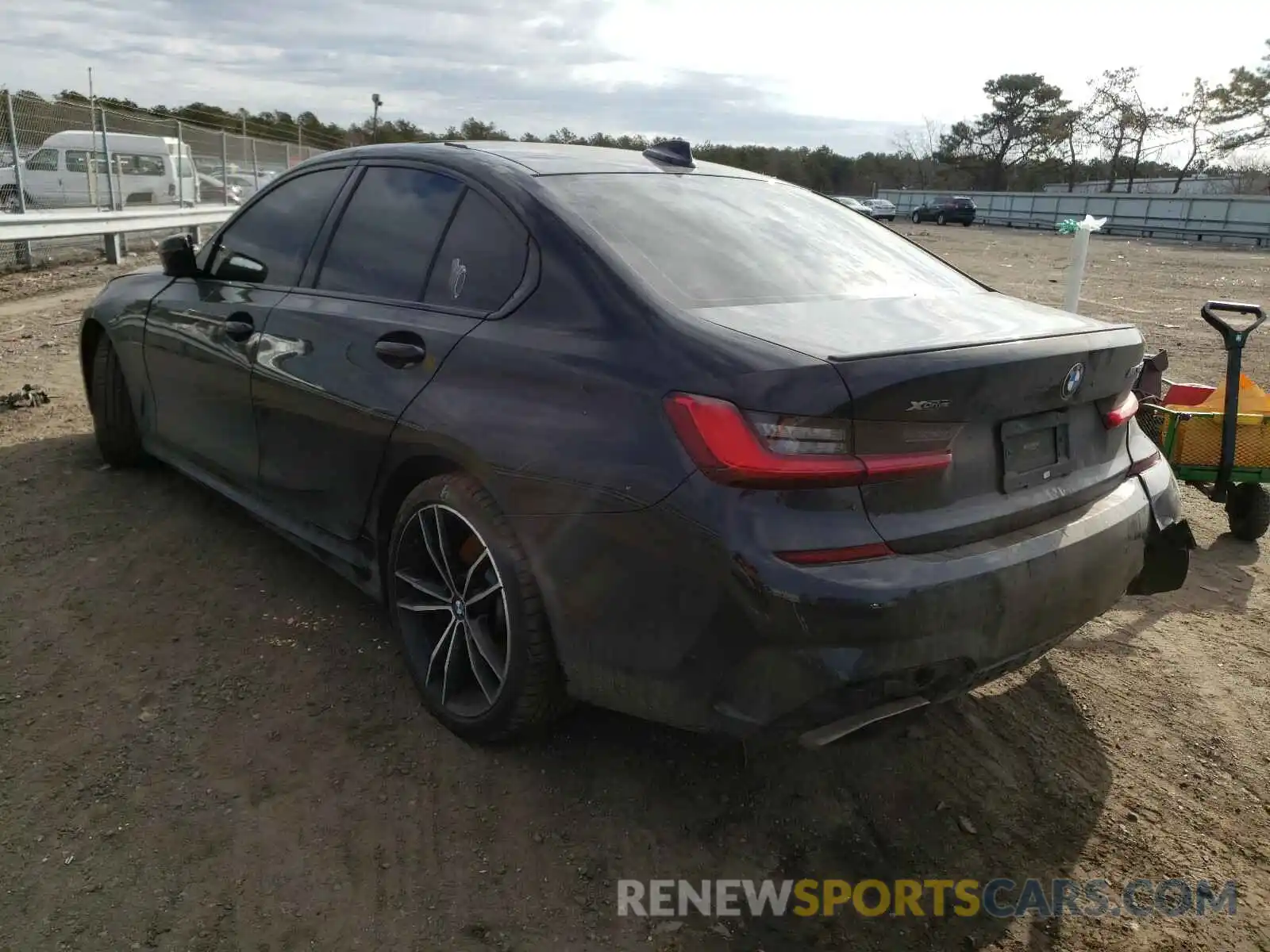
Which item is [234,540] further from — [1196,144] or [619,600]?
[1196,144]

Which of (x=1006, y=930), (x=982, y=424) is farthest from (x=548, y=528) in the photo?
(x=1006, y=930)

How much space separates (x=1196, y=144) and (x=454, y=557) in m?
70.4

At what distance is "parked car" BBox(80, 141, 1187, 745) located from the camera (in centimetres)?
198

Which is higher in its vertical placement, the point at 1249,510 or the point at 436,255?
the point at 436,255

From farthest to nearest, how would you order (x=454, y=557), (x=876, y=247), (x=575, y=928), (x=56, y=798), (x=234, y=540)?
(x=234, y=540), (x=876, y=247), (x=454, y=557), (x=56, y=798), (x=575, y=928)

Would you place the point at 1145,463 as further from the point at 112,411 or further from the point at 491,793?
the point at 112,411

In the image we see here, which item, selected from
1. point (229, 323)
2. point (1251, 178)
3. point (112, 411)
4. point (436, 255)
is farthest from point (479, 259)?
point (1251, 178)

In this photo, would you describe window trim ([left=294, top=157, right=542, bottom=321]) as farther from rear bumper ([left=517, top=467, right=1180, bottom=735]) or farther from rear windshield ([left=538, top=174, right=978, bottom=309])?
rear bumper ([left=517, top=467, right=1180, bottom=735])

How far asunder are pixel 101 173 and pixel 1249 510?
50.5ft

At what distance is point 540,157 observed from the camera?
2984 millimetres

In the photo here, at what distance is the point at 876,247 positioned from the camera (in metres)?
3.15

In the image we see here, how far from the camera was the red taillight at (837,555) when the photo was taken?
1.94 m

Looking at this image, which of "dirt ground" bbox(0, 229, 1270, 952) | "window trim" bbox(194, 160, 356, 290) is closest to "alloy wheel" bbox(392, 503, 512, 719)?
"dirt ground" bbox(0, 229, 1270, 952)

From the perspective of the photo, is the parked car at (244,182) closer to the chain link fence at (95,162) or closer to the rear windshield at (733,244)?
the chain link fence at (95,162)
